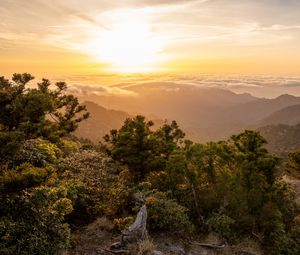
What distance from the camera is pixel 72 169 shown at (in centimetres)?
2288

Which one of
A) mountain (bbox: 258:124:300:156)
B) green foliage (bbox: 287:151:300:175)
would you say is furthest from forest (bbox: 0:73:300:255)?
mountain (bbox: 258:124:300:156)

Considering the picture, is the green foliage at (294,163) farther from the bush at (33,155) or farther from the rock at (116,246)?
the bush at (33,155)

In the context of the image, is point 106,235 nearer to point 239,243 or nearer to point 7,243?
point 7,243

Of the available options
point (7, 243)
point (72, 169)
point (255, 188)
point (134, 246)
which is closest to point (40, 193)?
point (7, 243)

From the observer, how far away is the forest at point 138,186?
14273 millimetres

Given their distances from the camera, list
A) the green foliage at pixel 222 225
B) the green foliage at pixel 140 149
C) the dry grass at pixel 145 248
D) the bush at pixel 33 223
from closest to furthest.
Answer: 1. the bush at pixel 33 223
2. the dry grass at pixel 145 248
3. the green foliage at pixel 222 225
4. the green foliage at pixel 140 149

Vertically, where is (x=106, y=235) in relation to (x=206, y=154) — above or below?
below

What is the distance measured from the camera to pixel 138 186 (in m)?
21.3

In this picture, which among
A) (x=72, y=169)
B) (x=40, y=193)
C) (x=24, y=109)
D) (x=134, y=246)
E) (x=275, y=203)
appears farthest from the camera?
(x=72, y=169)

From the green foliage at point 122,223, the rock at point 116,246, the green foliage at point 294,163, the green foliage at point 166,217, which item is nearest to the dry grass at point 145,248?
the rock at point 116,246

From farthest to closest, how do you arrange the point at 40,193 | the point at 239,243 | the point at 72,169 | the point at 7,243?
the point at 72,169, the point at 239,243, the point at 40,193, the point at 7,243

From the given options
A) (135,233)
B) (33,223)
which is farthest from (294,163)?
(33,223)

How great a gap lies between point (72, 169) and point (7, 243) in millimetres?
9824

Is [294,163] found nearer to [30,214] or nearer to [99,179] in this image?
[99,179]
